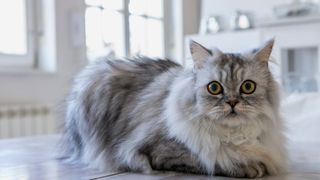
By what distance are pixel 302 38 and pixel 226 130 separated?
11.8ft

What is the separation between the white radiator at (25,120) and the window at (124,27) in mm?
681

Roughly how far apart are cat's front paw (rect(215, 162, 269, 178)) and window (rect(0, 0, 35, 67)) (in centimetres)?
275

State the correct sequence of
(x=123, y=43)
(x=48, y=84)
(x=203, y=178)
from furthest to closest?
(x=123, y=43) < (x=48, y=84) < (x=203, y=178)

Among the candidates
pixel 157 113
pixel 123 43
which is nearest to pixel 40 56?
pixel 123 43

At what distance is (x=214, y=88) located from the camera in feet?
3.57

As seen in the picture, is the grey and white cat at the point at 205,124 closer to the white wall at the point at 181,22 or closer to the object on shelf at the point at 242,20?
the object on shelf at the point at 242,20

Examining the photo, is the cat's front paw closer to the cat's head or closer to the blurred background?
the cat's head

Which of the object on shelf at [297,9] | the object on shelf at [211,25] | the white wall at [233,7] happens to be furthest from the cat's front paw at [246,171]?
the object on shelf at [211,25]

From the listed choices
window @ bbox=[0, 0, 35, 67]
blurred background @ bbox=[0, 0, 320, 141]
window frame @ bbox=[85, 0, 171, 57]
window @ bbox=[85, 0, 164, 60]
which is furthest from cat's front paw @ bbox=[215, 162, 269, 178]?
window frame @ bbox=[85, 0, 171, 57]

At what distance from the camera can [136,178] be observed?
110cm

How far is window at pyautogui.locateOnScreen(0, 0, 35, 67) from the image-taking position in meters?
3.61

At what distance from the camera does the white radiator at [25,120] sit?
3371 mm

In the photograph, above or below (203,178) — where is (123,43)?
above

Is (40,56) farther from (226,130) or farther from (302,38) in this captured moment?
(226,130)
